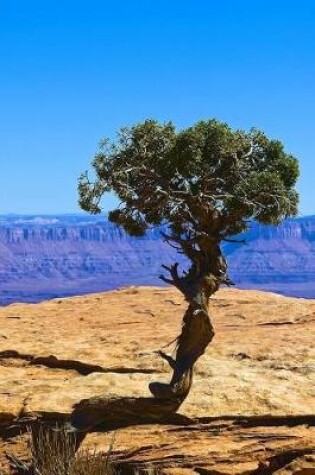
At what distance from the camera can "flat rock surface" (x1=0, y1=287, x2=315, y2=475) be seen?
73.0ft

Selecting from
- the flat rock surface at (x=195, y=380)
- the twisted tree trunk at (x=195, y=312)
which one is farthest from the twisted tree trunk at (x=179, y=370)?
the flat rock surface at (x=195, y=380)

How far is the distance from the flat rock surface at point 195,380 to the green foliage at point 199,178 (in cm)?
619

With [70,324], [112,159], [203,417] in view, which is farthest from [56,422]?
[70,324]

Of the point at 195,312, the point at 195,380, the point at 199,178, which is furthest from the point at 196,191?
the point at 195,380

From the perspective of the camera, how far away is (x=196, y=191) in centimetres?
2378

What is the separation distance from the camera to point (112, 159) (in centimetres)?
2478

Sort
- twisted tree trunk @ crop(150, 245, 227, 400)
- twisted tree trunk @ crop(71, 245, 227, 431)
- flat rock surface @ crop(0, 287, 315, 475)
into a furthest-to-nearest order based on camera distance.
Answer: twisted tree trunk @ crop(150, 245, 227, 400) → twisted tree trunk @ crop(71, 245, 227, 431) → flat rock surface @ crop(0, 287, 315, 475)

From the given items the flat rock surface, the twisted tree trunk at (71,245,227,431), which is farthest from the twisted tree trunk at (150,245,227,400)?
the flat rock surface

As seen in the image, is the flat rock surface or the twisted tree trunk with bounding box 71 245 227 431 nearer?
the flat rock surface

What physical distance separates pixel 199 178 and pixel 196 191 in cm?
62

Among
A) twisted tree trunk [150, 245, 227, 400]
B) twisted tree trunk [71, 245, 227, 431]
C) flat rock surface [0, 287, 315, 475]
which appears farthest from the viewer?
twisted tree trunk [150, 245, 227, 400]

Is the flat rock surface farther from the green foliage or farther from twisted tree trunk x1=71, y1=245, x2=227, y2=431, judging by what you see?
the green foliage

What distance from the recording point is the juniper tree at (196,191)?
23219mm

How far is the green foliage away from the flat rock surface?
20.3 ft
